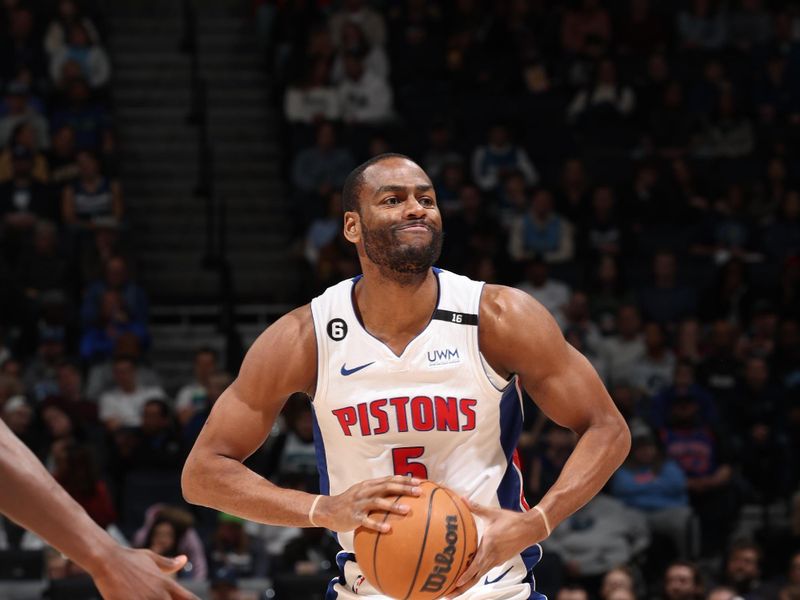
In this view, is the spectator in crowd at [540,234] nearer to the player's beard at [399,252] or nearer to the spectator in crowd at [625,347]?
the spectator in crowd at [625,347]

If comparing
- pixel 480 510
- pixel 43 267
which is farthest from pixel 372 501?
pixel 43 267

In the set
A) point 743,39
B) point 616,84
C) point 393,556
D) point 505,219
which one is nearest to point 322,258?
point 505,219

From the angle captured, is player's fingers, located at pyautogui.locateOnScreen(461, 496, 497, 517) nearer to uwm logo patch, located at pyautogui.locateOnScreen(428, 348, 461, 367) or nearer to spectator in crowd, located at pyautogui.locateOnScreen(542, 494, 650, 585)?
uwm logo patch, located at pyautogui.locateOnScreen(428, 348, 461, 367)

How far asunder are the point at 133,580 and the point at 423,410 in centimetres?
205

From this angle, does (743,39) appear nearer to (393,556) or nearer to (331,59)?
(331,59)

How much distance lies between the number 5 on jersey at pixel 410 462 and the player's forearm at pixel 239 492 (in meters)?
0.39

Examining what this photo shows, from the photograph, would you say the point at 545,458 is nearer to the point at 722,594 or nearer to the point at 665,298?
the point at 722,594

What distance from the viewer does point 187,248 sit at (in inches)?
597

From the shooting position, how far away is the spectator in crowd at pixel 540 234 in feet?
46.2

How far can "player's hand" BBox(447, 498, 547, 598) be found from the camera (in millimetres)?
4809

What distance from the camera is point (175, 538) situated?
10.5 m

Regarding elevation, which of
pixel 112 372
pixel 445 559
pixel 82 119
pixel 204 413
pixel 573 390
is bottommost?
pixel 204 413

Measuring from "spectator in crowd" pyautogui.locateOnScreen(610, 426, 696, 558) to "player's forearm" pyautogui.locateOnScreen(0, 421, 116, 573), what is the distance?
347 inches

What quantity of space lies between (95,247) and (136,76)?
375 centimetres
